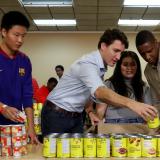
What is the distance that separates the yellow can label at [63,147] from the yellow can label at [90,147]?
0.09 metres

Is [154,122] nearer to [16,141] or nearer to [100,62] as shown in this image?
A: [100,62]

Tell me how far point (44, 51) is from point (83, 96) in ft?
24.8

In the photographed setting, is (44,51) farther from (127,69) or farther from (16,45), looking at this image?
(16,45)

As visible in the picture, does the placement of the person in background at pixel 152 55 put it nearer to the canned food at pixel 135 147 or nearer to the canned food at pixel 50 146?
the canned food at pixel 135 147

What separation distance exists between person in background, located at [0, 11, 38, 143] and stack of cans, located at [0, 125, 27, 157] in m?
0.24

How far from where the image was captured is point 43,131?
2.36 metres

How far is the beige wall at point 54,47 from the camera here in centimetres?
960

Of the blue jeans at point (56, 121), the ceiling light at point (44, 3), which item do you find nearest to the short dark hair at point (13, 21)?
the blue jeans at point (56, 121)

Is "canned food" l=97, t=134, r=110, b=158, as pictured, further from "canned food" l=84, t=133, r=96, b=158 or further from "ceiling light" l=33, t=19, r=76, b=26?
"ceiling light" l=33, t=19, r=76, b=26

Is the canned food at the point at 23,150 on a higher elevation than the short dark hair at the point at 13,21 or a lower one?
lower

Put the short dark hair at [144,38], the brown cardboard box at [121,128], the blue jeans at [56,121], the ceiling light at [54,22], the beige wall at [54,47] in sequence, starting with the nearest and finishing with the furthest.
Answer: the blue jeans at [56,121], the brown cardboard box at [121,128], the short dark hair at [144,38], the ceiling light at [54,22], the beige wall at [54,47]

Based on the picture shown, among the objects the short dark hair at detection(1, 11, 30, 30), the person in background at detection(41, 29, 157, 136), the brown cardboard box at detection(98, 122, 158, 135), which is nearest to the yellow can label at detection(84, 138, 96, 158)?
the person in background at detection(41, 29, 157, 136)

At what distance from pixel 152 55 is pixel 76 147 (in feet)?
3.81

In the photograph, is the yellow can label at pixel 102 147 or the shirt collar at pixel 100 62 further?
the shirt collar at pixel 100 62
